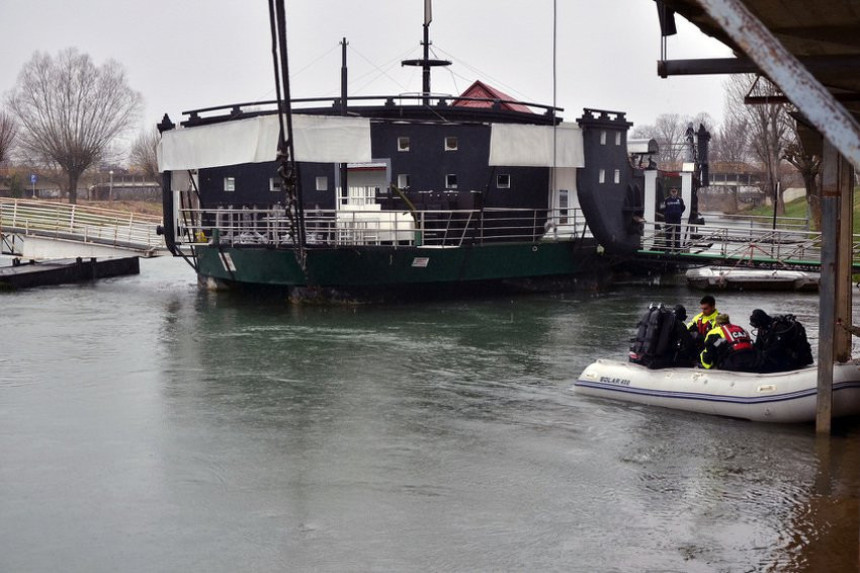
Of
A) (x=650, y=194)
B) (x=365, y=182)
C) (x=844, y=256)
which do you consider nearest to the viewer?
(x=844, y=256)

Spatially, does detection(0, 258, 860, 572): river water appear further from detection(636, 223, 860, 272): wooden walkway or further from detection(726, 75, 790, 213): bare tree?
detection(726, 75, 790, 213): bare tree

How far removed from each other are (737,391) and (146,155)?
86967mm

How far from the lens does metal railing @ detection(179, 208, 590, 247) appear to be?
28.3 meters

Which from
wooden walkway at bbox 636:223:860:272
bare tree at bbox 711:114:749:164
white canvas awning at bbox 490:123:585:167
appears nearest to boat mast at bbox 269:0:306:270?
white canvas awning at bbox 490:123:585:167

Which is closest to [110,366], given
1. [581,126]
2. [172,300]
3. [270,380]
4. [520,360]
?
[270,380]

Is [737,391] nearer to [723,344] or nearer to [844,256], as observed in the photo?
[723,344]

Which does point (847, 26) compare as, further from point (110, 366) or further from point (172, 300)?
point (172, 300)

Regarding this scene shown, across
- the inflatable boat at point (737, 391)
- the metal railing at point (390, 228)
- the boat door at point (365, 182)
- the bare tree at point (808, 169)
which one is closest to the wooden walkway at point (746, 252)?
the metal railing at point (390, 228)

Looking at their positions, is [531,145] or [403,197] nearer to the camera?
[403,197]

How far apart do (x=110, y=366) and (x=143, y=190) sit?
3995 inches

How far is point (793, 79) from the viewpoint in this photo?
6207 millimetres

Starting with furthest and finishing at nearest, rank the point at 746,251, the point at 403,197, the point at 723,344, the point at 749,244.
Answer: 1. the point at 746,251
2. the point at 749,244
3. the point at 403,197
4. the point at 723,344

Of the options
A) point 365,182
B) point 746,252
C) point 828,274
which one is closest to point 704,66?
point 828,274

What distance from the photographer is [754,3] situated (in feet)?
31.4
